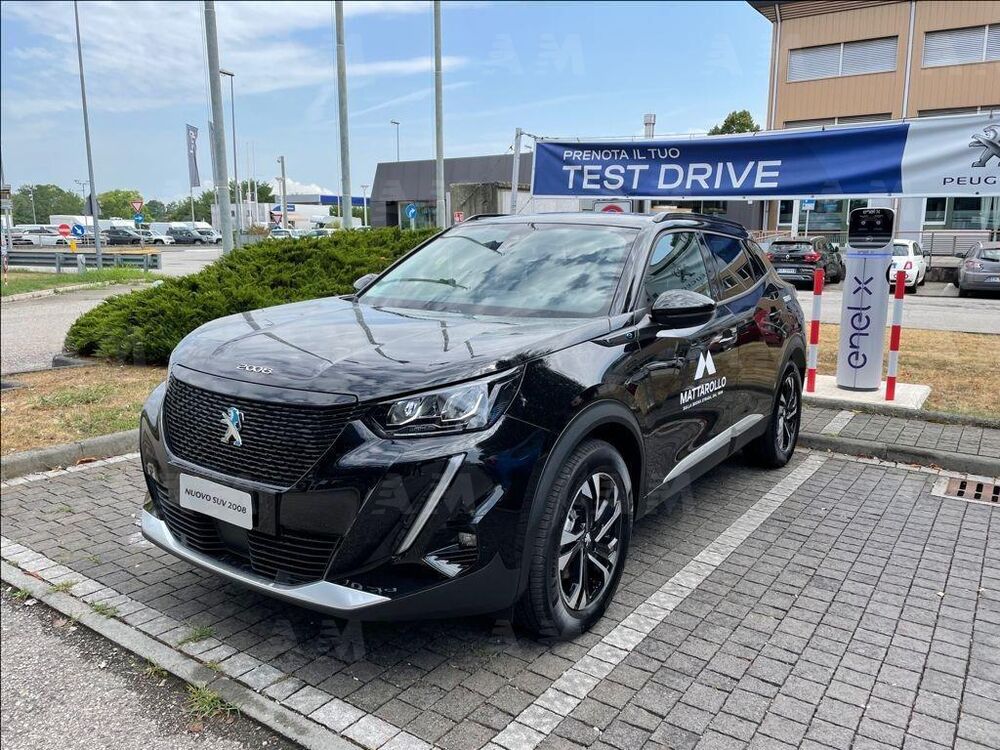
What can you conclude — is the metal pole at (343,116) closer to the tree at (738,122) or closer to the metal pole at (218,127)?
the metal pole at (218,127)

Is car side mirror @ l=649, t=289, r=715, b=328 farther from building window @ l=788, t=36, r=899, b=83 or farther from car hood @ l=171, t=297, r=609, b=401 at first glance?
building window @ l=788, t=36, r=899, b=83

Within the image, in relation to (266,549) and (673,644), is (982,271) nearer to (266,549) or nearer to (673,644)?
(673,644)

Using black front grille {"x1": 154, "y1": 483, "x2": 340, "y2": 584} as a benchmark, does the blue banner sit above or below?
above

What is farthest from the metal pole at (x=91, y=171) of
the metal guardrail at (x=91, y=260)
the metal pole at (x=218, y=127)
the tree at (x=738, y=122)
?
the tree at (x=738, y=122)

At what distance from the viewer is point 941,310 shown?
1661cm

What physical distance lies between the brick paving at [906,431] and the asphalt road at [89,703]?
18.3 ft

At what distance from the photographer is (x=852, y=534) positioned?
469cm

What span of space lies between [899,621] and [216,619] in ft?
10.2

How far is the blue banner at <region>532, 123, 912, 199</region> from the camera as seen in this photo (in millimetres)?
7996

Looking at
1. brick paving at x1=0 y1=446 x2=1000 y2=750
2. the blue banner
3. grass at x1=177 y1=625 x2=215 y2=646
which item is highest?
the blue banner

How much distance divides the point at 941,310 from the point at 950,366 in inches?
337

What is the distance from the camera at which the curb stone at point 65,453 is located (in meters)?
5.55

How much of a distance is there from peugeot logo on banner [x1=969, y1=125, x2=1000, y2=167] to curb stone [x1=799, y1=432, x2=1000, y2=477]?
121 inches

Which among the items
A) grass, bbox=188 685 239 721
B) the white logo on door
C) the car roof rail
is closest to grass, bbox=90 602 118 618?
grass, bbox=188 685 239 721
